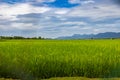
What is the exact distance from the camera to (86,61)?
9625 mm

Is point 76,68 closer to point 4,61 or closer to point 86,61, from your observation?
point 86,61

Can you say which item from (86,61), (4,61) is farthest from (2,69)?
(86,61)

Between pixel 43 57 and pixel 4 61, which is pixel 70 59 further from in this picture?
pixel 4 61

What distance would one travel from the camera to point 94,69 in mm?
9359

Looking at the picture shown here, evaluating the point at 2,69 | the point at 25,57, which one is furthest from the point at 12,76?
the point at 25,57

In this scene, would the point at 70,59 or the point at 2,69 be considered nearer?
the point at 2,69

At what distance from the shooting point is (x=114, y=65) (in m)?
9.23

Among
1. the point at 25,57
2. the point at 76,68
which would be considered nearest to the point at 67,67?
the point at 76,68

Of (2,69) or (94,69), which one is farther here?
(94,69)

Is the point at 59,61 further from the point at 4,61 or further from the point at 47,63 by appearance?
the point at 4,61

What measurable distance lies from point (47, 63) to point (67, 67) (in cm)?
55

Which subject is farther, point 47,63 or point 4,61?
point 47,63

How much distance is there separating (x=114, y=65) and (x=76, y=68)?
93 cm

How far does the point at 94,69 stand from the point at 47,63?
118cm
